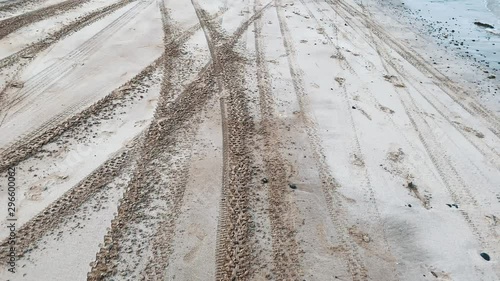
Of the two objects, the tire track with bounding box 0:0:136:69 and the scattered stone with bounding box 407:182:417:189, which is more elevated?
the tire track with bounding box 0:0:136:69

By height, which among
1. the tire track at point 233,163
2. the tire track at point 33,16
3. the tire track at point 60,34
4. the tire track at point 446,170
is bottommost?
the tire track at point 446,170

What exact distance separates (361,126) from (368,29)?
15.8 feet

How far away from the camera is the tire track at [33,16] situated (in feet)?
27.4

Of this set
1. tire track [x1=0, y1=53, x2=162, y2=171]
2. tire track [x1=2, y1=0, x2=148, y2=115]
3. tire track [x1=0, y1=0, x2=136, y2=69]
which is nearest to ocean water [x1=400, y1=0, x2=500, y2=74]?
tire track [x1=0, y1=53, x2=162, y2=171]

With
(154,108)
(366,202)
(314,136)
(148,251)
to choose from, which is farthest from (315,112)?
(148,251)

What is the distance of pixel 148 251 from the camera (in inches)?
163

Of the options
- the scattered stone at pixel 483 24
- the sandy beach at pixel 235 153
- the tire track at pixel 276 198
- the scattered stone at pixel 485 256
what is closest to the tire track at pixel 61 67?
the sandy beach at pixel 235 153

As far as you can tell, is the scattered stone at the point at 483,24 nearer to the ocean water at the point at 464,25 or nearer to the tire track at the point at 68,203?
the ocean water at the point at 464,25

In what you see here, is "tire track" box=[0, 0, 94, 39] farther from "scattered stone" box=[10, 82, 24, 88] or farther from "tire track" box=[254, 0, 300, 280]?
"tire track" box=[254, 0, 300, 280]

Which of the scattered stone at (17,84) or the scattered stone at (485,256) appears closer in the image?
the scattered stone at (485,256)

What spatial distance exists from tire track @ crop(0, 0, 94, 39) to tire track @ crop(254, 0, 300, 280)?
5478 millimetres

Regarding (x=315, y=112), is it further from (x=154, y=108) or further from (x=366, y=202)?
(x=154, y=108)

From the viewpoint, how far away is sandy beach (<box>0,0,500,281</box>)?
424cm

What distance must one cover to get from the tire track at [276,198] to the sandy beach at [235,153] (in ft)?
0.08
